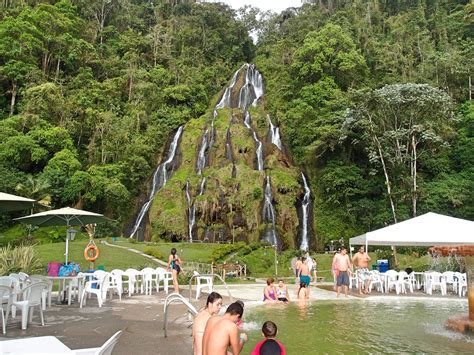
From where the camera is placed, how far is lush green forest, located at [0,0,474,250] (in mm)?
27141

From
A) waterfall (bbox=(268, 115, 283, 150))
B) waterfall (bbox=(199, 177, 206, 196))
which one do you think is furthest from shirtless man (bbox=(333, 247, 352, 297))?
waterfall (bbox=(268, 115, 283, 150))

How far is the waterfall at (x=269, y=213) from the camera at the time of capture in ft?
86.9

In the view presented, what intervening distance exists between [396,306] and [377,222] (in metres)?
16.7

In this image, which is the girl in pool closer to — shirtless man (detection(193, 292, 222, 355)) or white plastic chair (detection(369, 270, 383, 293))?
white plastic chair (detection(369, 270, 383, 293))

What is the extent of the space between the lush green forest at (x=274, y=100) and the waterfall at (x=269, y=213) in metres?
3.49

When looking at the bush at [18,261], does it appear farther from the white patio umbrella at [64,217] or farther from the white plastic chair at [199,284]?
the white plastic chair at [199,284]

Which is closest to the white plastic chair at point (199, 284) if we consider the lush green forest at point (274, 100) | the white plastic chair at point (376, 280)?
the white plastic chair at point (376, 280)

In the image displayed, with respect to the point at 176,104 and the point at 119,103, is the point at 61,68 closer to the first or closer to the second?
the point at 119,103

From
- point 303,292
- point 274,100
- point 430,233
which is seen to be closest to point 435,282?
point 430,233

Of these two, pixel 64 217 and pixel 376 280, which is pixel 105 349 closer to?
pixel 64 217

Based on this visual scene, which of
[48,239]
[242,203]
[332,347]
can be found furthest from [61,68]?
[332,347]

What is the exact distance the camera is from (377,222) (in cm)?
2656

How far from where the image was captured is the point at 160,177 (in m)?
32.6

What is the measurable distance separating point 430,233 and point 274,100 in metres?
27.2
